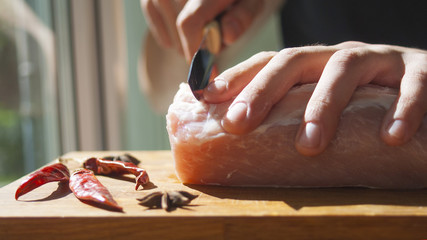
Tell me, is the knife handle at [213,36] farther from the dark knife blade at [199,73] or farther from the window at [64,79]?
the window at [64,79]

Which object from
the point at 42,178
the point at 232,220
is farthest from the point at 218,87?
the point at 42,178

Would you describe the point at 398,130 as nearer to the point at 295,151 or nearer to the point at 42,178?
the point at 295,151

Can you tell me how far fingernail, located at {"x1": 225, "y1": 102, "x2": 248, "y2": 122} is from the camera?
966 mm

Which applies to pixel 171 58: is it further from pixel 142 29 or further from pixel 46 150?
pixel 142 29

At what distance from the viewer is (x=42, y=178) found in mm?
1052

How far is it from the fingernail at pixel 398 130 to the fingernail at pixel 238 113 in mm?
334

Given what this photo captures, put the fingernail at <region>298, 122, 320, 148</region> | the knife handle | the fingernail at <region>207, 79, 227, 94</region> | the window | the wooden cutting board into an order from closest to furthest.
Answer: the wooden cutting board → the fingernail at <region>298, 122, 320, 148</region> → the fingernail at <region>207, 79, 227, 94</region> → the knife handle → the window

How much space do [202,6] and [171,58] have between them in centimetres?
93

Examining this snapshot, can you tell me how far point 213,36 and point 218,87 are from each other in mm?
555

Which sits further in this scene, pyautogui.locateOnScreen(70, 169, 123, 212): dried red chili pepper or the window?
the window

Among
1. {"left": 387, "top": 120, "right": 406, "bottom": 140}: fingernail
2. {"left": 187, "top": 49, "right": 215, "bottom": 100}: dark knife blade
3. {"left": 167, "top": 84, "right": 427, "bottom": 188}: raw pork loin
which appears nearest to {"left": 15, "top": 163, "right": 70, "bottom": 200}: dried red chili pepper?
{"left": 167, "top": 84, "right": 427, "bottom": 188}: raw pork loin

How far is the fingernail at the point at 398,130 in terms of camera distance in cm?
94

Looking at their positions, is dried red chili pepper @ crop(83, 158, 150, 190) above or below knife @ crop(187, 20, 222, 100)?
below

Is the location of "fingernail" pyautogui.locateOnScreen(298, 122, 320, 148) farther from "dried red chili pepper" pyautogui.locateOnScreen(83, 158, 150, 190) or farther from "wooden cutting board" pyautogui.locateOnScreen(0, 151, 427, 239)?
"dried red chili pepper" pyautogui.locateOnScreen(83, 158, 150, 190)
